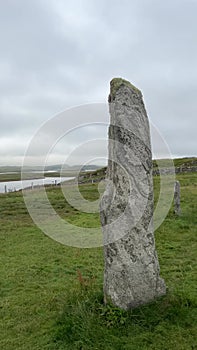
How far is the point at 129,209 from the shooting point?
6.70 m

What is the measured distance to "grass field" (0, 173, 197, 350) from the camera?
5633 mm

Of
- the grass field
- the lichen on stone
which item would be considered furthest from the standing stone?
the grass field

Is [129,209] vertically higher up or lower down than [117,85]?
lower down

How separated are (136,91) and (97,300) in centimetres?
414

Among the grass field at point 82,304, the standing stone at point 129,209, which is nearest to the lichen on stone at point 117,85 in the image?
the standing stone at point 129,209

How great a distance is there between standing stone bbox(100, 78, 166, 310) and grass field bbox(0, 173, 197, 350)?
1.18 ft

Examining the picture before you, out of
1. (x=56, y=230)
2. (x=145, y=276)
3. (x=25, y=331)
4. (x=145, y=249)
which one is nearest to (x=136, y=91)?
(x=145, y=249)

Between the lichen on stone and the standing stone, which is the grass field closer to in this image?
the standing stone

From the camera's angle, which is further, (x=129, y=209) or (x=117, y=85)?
(x=117, y=85)

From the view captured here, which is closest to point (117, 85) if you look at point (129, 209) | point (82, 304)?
point (129, 209)

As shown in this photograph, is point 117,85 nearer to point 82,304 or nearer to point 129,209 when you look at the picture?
point 129,209

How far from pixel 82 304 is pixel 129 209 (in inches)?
74.3

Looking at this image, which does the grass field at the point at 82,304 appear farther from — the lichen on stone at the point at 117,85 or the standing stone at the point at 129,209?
the lichen on stone at the point at 117,85

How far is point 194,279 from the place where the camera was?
836cm
